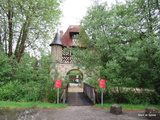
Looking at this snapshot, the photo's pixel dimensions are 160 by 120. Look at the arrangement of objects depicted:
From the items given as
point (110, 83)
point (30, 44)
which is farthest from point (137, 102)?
point (30, 44)

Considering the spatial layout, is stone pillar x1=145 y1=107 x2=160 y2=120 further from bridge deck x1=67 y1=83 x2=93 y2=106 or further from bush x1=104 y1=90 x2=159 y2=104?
bridge deck x1=67 y1=83 x2=93 y2=106

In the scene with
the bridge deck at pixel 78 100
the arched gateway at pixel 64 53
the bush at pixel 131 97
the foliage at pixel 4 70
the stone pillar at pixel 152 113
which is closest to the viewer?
the stone pillar at pixel 152 113

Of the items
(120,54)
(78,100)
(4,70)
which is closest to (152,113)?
(120,54)

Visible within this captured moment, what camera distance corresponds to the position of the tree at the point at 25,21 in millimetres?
8305

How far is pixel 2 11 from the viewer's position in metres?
8.51

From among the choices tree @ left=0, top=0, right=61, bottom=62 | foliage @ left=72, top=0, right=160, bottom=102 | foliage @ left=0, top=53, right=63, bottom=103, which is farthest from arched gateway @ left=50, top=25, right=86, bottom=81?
foliage @ left=72, top=0, right=160, bottom=102

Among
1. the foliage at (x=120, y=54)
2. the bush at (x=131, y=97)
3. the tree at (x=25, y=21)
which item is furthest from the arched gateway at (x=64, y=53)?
the bush at (x=131, y=97)

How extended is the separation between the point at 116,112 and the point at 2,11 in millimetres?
10084

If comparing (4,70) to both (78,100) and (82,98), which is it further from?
(82,98)

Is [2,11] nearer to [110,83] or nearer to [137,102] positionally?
[110,83]

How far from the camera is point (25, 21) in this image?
828 centimetres

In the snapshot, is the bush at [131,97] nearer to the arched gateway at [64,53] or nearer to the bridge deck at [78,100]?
the bridge deck at [78,100]

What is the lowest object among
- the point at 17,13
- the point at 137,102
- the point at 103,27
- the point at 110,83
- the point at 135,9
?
the point at 137,102

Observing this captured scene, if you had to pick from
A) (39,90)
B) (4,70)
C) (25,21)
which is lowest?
(39,90)
